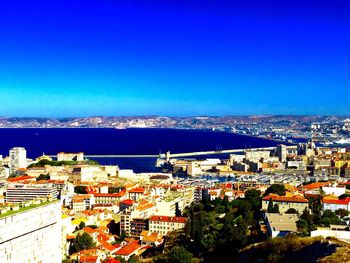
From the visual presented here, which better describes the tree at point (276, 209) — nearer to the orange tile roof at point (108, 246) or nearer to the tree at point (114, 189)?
the orange tile roof at point (108, 246)

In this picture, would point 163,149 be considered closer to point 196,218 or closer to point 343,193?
point 343,193

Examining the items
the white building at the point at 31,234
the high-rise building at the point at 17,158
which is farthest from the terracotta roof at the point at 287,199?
the high-rise building at the point at 17,158

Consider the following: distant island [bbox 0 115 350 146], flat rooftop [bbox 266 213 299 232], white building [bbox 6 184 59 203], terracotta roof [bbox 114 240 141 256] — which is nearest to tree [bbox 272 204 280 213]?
flat rooftop [bbox 266 213 299 232]

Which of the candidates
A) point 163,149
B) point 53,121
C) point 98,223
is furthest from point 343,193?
point 53,121

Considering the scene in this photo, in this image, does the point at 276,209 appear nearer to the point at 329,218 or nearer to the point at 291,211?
the point at 291,211

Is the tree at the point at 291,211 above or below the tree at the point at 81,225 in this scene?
above

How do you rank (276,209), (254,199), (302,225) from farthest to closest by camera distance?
1. (254,199)
2. (276,209)
3. (302,225)

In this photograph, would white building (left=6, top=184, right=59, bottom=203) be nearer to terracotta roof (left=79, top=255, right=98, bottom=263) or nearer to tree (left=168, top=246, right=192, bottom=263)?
terracotta roof (left=79, top=255, right=98, bottom=263)

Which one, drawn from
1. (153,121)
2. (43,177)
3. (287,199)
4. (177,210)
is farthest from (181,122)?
(287,199)
